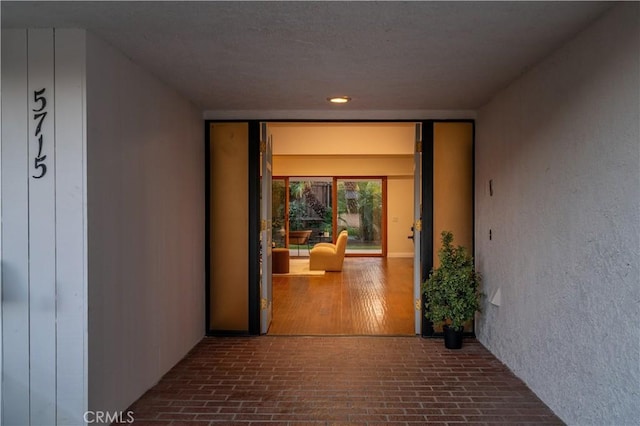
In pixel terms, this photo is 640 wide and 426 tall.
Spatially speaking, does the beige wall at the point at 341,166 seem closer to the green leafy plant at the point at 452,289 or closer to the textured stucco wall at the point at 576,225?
the green leafy plant at the point at 452,289

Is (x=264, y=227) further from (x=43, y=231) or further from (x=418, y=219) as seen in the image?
(x=43, y=231)

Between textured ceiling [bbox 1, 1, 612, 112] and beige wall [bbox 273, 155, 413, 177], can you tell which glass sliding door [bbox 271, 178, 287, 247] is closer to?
beige wall [bbox 273, 155, 413, 177]

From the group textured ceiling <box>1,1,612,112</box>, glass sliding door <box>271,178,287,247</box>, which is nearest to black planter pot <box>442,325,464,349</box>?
textured ceiling <box>1,1,612,112</box>

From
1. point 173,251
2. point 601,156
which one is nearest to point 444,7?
point 601,156

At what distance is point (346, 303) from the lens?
243 inches

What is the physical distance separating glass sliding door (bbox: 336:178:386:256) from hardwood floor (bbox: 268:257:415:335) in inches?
111

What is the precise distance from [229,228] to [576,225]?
10.5 feet

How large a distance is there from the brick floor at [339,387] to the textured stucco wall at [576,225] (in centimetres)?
32

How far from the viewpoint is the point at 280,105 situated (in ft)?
14.1

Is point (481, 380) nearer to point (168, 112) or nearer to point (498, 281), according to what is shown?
point (498, 281)

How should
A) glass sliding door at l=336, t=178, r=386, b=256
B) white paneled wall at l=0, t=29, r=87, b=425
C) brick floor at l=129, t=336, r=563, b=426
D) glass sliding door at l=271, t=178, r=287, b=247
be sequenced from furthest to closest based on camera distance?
1. glass sliding door at l=336, t=178, r=386, b=256
2. glass sliding door at l=271, t=178, r=287, b=247
3. brick floor at l=129, t=336, r=563, b=426
4. white paneled wall at l=0, t=29, r=87, b=425

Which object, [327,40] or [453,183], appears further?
[453,183]

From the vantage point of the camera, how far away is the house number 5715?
2.41 m

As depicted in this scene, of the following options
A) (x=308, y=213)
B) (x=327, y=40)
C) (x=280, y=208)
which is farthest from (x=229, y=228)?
(x=308, y=213)
